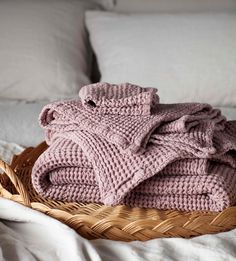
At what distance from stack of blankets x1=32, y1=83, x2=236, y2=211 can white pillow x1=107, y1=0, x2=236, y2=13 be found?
3.27 feet

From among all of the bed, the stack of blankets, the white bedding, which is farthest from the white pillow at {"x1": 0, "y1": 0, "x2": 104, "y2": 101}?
the white bedding

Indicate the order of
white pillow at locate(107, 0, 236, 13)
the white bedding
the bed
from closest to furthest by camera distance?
the white bedding
the bed
white pillow at locate(107, 0, 236, 13)

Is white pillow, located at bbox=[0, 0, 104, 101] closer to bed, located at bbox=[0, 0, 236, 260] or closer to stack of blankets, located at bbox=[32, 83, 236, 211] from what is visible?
bed, located at bbox=[0, 0, 236, 260]

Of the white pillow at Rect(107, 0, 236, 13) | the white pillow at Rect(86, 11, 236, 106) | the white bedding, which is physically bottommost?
the white bedding

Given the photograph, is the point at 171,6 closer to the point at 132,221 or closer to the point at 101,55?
the point at 101,55

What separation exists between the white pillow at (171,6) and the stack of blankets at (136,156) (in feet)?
3.27

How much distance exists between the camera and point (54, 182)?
80 centimetres

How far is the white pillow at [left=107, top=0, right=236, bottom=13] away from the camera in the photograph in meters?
1.74

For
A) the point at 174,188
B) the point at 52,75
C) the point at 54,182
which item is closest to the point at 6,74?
the point at 52,75

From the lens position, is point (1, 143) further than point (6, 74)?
No

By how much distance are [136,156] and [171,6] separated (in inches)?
45.8

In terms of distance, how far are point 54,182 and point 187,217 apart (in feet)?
0.76

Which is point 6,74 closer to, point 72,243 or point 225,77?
point 225,77

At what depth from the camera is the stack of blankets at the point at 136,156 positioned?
717 millimetres
